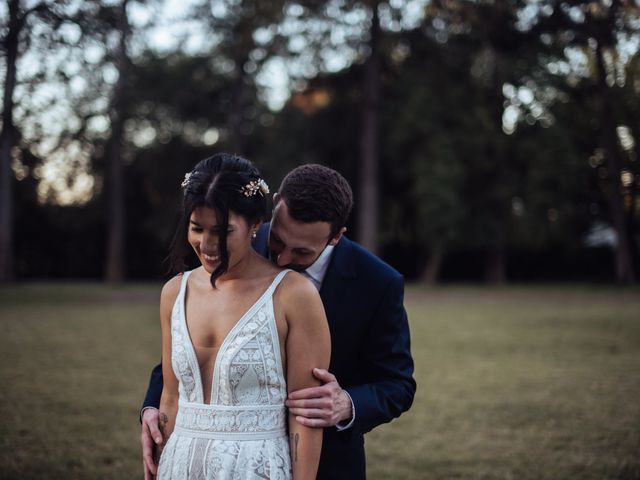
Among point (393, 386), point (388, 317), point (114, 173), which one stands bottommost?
point (393, 386)

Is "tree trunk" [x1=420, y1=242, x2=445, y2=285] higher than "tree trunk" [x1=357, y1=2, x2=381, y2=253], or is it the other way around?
"tree trunk" [x1=357, y1=2, x2=381, y2=253]

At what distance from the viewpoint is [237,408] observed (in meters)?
2.38

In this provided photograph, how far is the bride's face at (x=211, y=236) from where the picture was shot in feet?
7.63

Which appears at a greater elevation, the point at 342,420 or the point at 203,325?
the point at 203,325

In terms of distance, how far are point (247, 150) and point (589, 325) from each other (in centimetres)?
2474

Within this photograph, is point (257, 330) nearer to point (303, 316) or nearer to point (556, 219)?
point (303, 316)

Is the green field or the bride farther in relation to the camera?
the green field

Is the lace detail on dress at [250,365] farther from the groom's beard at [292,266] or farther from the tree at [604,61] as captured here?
the tree at [604,61]

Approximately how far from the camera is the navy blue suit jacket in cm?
280

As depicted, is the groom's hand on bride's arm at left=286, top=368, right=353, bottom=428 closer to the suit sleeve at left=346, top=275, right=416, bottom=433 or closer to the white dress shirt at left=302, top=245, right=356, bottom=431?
the suit sleeve at left=346, top=275, right=416, bottom=433

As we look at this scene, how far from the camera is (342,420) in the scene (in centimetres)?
256

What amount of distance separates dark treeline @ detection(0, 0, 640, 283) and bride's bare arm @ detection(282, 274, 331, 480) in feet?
52.3

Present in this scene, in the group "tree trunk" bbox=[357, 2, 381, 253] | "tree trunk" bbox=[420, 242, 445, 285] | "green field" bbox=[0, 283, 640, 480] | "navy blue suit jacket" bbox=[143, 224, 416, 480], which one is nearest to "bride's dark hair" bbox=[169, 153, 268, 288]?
"navy blue suit jacket" bbox=[143, 224, 416, 480]

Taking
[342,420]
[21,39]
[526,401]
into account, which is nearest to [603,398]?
[526,401]
